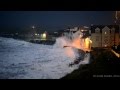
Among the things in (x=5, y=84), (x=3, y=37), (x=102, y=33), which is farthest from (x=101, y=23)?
(x=5, y=84)

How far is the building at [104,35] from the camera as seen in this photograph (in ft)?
18.3

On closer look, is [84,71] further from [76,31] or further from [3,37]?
[3,37]

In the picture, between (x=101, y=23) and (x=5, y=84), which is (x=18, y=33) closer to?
(x=5, y=84)

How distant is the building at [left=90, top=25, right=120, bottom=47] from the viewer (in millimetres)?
5566

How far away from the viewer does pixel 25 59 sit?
5453mm

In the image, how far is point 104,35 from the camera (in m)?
5.78

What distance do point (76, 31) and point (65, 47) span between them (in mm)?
470

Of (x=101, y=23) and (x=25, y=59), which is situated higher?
(x=101, y=23)

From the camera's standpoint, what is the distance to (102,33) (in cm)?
575

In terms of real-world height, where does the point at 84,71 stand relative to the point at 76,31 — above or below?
below

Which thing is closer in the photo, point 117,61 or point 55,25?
point 117,61

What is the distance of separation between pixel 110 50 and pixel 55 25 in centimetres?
145
